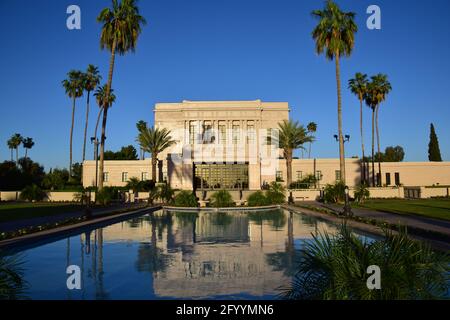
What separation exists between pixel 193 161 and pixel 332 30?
98.0ft

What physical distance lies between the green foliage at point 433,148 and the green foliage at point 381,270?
70.6 meters

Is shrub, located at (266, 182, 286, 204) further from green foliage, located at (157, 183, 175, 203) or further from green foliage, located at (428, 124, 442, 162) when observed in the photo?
green foliage, located at (428, 124, 442, 162)

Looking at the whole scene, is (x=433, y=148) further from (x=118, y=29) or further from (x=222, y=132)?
(x=118, y=29)

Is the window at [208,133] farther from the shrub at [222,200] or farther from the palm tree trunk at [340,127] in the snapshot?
the palm tree trunk at [340,127]

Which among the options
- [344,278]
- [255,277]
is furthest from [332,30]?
[344,278]

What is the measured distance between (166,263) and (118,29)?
25990 millimetres

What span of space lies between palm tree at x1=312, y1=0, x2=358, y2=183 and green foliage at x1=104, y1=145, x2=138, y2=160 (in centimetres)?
6288

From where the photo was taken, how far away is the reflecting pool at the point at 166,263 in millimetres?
6730

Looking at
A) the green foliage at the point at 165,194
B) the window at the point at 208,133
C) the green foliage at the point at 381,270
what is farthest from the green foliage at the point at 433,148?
the green foliage at the point at 381,270

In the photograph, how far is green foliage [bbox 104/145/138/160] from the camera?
81062 mm

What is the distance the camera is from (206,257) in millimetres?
9859

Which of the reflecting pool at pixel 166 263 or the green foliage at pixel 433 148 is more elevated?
the green foliage at pixel 433 148

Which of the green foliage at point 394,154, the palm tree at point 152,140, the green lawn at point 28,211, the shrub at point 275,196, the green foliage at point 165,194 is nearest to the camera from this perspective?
the green lawn at point 28,211

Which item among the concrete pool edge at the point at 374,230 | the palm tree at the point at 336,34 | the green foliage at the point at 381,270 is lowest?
the concrete pool edge at the point at 374,230
